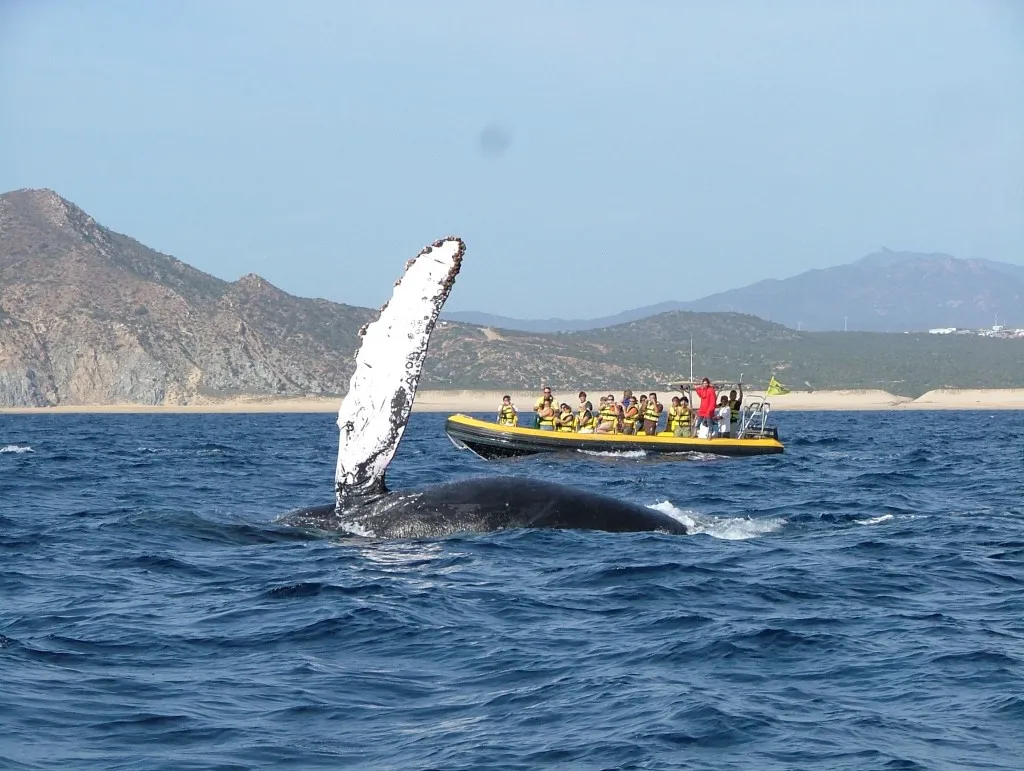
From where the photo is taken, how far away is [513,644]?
8625mm

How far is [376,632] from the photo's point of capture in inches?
354

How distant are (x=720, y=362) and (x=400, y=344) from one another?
443 feet

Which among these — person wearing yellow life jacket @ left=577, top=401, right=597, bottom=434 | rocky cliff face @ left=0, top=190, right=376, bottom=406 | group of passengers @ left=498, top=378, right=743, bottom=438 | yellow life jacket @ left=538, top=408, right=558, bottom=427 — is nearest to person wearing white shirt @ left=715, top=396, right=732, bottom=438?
group of passengers @ left=498, top=378, right=743, bottom=438

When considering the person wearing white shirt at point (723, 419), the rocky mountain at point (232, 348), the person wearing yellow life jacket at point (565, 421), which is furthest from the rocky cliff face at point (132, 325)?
the person wearing white shirt at point (723, 419)

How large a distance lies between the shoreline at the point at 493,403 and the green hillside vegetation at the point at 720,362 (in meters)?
6.39

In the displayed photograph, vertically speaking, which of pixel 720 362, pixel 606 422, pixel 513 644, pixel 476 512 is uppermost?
pixel 720 362

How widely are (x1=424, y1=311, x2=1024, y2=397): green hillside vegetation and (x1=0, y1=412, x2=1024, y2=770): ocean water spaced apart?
368 ft

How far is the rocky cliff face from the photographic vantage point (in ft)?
352

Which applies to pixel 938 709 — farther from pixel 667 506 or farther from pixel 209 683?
pixel 667 506

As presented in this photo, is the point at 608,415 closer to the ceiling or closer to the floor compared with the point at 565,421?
closer to the ceiling

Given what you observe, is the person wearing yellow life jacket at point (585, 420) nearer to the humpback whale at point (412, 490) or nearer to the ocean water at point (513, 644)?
the ocean water at point (513, 644)

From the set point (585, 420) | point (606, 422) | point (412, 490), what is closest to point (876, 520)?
point (412, 490)

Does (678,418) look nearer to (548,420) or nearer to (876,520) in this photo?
(548,420)

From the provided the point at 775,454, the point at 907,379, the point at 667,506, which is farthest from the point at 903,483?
the point at 907,379
